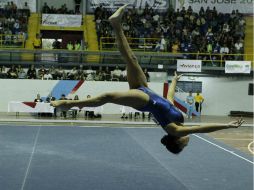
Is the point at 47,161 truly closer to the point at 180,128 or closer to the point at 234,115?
the point at 180,128

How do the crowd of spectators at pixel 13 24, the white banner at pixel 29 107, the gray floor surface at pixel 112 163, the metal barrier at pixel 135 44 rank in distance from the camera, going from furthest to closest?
the metal barrier at pixel 135 44 → the crowd of spectators at pixel 13 24 → the white banner at pixel 29 107 → the gray floor surface at pixel 112 163

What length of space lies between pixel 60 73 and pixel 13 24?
500cm

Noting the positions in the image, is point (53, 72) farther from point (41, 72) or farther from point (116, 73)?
point (116, 73)

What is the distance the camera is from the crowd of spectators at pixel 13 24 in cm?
2314

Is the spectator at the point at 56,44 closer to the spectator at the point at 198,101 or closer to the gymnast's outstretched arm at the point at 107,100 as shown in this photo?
the spectator at the point at 198,101

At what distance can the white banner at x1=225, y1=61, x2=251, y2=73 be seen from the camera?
73.4 ft

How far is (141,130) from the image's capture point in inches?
651

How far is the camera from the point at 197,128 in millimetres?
5160

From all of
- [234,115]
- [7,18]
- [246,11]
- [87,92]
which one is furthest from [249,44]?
[7,18]

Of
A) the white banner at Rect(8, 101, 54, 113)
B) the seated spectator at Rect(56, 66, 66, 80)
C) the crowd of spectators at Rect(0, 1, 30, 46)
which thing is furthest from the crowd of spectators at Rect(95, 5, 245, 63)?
the white banner at Rect(8, 101, 54, 113)

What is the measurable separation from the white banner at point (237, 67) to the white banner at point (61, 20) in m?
8.96

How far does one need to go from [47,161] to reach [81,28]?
16.0 meters

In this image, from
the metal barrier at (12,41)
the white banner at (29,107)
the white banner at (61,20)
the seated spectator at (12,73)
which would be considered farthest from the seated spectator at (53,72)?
the white banner at (61,20)

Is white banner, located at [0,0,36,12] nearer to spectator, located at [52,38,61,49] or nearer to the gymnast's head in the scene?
spectator, located at [52,38,61,49]
